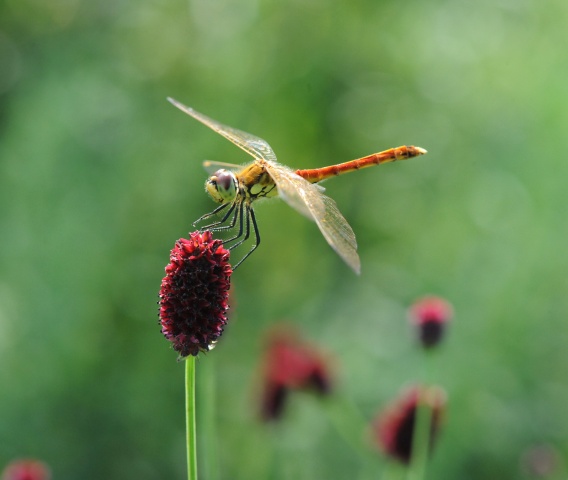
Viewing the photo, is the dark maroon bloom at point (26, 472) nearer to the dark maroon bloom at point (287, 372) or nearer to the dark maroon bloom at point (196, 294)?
the dark maroon bloom at point (196, 294)

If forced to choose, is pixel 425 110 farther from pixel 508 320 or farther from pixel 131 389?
pixel 131 389

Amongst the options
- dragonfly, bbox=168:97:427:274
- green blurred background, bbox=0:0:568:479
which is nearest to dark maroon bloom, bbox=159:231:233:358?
dragonfly, bbox=168:97:427:274

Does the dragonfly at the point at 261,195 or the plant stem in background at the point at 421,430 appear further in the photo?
the plant stem in background at the point at 421,430

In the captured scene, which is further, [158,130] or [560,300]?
[158,130]

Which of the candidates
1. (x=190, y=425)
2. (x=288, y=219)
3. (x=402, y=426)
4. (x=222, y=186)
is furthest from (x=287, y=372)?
(x=288, y=219)

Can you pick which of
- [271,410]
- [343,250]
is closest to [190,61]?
[271,410]

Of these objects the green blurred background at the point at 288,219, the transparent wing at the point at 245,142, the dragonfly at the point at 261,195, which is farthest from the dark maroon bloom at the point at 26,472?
the green blurred background at the point at 288,219
